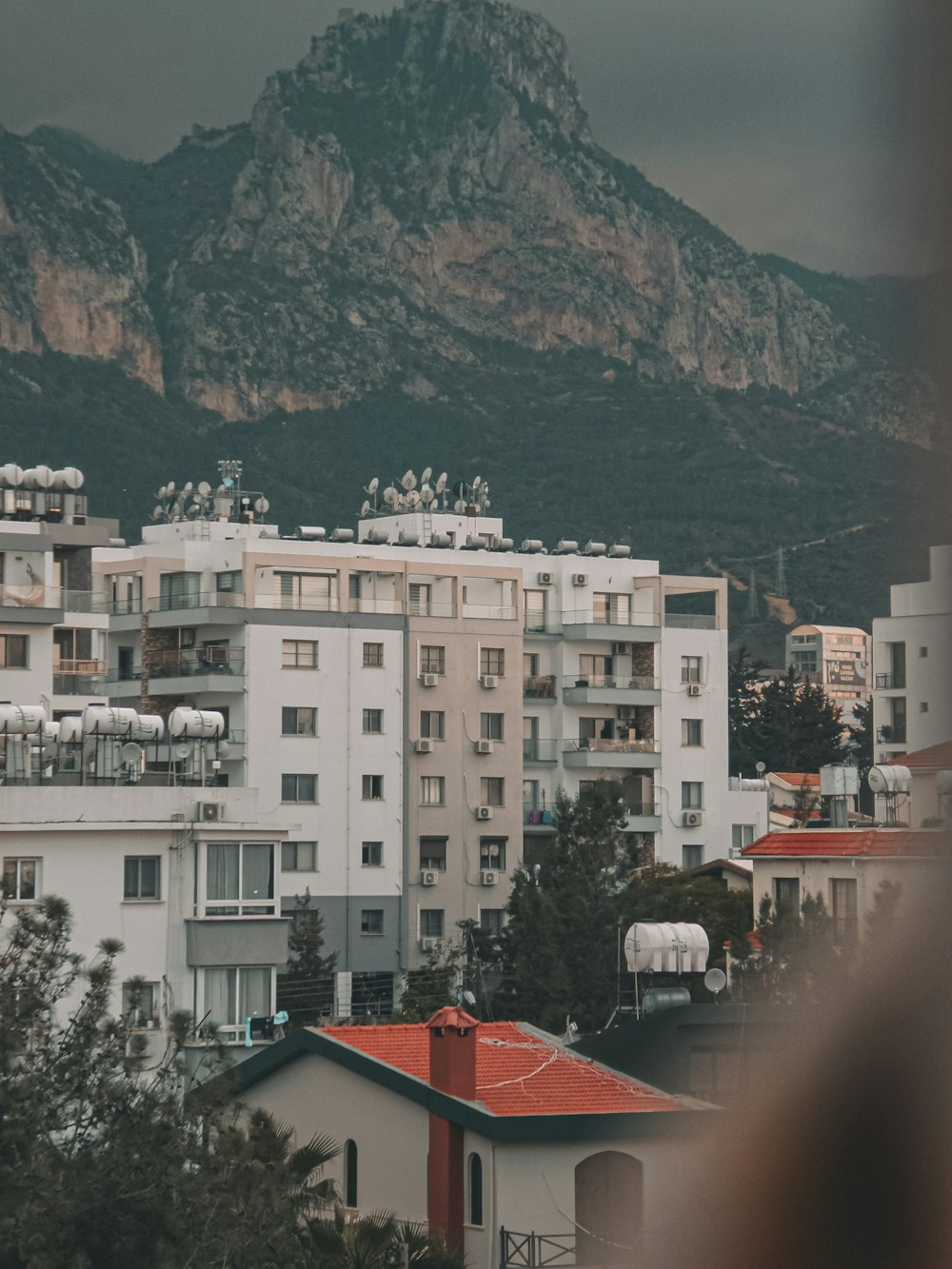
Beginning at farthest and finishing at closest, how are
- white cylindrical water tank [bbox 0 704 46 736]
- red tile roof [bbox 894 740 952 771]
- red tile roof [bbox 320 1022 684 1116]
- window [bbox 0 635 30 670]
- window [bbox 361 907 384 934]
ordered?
window [bbox 361 907 384 934]
window [bbox 0 635 30 670]
white cylindrical water tank [bbox 0 704 46 736]
red tile roof [bbox 320 1022 684 1116]
red tile roof [bbox 894 740 952 771]

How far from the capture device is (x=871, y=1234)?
326 centimetres

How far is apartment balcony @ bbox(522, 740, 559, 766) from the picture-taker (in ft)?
220

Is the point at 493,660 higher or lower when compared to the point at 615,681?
higher

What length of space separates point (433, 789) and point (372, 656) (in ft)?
13.0

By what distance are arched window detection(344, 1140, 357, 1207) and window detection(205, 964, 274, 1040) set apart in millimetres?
14760

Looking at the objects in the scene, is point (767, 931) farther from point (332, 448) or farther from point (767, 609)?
point (332, 448)

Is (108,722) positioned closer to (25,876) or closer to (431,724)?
(25,876)

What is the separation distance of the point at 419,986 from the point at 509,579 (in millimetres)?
15863

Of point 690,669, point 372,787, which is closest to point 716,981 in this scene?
point 372,787

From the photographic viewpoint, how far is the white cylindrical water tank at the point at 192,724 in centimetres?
4597

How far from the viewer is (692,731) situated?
69.0 metres

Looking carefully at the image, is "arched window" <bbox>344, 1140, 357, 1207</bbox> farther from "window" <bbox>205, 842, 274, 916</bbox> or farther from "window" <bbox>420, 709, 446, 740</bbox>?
"window" <bbox>420, 709, 446, 740</bbox>

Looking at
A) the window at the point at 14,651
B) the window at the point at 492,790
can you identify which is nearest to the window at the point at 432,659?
the window at the point at 492,790

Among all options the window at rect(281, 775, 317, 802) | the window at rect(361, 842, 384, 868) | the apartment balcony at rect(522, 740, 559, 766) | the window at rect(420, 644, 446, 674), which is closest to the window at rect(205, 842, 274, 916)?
the window at rect(281, 775, 317, 802)
